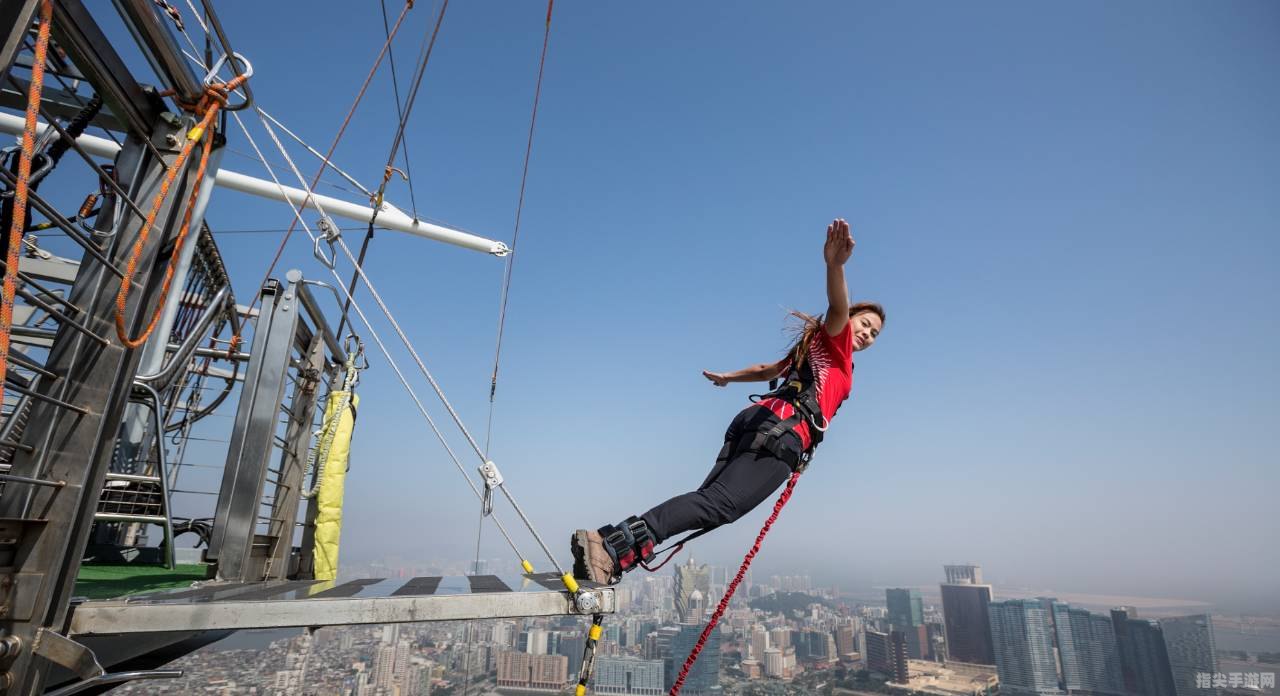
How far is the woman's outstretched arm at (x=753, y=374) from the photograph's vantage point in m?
3.06

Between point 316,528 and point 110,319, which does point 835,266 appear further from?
point 316,528

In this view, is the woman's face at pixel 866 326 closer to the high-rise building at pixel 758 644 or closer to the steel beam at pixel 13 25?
the steel beam at pixel 13 25

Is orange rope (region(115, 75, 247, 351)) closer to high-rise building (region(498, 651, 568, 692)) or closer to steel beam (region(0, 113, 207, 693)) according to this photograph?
steel beam (region(0, 113, 207, 693))

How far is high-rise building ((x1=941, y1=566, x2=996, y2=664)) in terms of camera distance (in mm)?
38438

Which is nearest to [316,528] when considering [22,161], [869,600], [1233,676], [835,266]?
[22,161]

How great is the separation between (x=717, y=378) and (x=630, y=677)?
3020 centimetres

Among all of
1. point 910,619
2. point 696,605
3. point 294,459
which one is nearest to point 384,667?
point 696,605

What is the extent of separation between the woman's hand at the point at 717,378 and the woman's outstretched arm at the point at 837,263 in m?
0.93

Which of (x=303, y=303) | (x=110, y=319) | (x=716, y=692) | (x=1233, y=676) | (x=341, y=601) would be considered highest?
(x=303, y=303)

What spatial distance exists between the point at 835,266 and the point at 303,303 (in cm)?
314

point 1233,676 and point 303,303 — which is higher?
point 303,303

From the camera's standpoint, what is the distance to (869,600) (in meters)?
59.9

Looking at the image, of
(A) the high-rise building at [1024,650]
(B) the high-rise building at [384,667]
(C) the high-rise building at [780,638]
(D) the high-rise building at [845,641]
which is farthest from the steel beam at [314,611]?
(A) the high-rise building at [1024,650]

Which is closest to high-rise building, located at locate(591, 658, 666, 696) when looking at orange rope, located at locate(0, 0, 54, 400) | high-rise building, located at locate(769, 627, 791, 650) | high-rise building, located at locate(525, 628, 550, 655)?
high-rise building, located at locate(525, 628, 550, 655)
